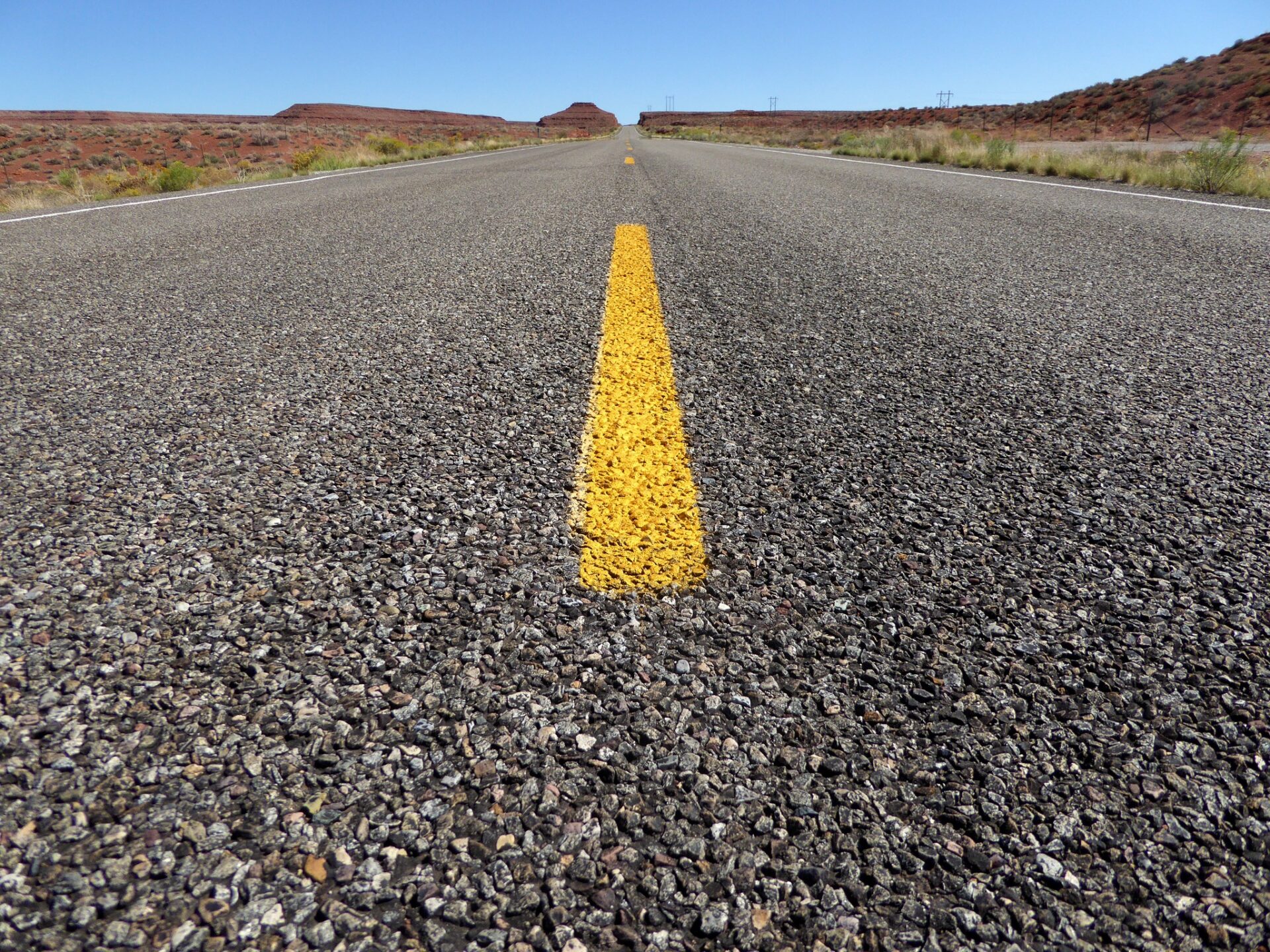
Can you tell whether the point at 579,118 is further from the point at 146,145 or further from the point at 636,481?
the point at 636,481

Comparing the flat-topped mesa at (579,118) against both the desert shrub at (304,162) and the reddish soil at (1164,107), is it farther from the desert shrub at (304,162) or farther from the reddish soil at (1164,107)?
the desert shrub at (304,162)

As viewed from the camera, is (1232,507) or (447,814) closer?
(447,814)

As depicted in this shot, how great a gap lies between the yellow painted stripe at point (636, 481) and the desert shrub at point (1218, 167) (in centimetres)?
880

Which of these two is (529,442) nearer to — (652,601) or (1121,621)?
(652,601)

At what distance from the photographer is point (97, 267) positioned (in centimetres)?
371

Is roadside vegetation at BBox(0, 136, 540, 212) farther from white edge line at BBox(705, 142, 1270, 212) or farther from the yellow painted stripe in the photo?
white edge line at BBox(705, 142, 1270, 212)

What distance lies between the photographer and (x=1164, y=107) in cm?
4134

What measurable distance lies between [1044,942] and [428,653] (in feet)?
2.69

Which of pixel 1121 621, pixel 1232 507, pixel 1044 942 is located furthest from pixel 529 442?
pixel 1232 507

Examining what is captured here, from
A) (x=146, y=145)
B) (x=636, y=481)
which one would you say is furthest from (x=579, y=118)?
(x=636, y=481)

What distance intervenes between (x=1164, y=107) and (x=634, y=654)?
54.3 metres

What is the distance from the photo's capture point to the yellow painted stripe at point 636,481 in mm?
1280

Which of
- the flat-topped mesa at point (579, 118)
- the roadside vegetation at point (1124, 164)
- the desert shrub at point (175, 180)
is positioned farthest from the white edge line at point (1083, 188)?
the flat-topped mesa at point (579, 118)

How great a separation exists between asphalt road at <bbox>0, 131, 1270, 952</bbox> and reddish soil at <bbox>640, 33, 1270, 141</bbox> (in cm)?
4013
